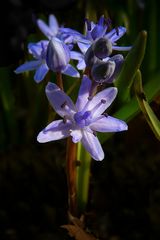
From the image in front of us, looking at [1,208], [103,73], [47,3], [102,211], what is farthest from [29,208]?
[47,3]

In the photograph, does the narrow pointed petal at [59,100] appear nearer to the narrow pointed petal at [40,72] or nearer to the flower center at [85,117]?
the flower center at [85,117]

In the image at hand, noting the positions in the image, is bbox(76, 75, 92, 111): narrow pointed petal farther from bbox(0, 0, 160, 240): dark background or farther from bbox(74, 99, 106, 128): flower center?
bbox(0, 0, 160, 240): dark background

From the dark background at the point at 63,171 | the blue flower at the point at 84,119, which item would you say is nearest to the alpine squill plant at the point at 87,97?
the blue flower at the point at 84,119

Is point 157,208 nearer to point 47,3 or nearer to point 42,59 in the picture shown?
point 42,59

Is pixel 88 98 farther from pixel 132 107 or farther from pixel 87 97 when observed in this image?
pixel 132 107

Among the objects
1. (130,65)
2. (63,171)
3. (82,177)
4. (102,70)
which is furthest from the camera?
(63,171)

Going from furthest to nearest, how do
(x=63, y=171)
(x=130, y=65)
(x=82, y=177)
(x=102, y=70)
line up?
(x=63, y=171) → (x=82, y=177) → (x=130, y=65) → (x=102, y=70)

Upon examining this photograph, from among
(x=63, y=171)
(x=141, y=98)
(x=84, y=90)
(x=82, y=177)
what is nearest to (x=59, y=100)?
(x=84, y=90)
